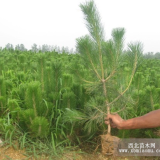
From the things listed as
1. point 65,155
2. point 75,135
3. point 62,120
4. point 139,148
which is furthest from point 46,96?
point 139,148

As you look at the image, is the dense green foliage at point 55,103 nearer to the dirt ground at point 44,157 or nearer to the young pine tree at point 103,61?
the young pine tree at point 103,61

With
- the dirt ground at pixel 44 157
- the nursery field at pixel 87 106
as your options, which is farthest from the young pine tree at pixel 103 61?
the dirt ground at pixel 44 157

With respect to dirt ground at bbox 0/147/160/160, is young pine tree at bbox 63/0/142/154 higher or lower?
higher

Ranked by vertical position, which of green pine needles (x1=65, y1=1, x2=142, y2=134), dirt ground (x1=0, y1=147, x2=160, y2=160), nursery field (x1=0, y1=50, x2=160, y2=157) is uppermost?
green pine needles (x1=65, y1=1, x2=142, y2=134)

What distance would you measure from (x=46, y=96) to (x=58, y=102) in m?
0.17

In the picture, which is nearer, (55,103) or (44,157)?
(44,157)

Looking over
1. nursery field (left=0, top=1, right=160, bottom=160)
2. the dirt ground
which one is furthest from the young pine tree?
the dirt ground

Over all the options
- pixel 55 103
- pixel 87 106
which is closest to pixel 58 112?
pixel 55 103

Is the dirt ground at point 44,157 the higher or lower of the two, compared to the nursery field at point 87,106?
lower

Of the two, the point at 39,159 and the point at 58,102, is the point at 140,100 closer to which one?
the point at 58,102

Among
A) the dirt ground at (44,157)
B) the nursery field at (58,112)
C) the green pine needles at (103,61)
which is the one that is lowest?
the dirt ground at (44,157)

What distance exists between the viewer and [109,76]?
1817 millimetres

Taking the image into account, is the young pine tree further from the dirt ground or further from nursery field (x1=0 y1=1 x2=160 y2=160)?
the dirt ground

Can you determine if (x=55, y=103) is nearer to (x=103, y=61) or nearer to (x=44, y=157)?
(x=44, y=157)
